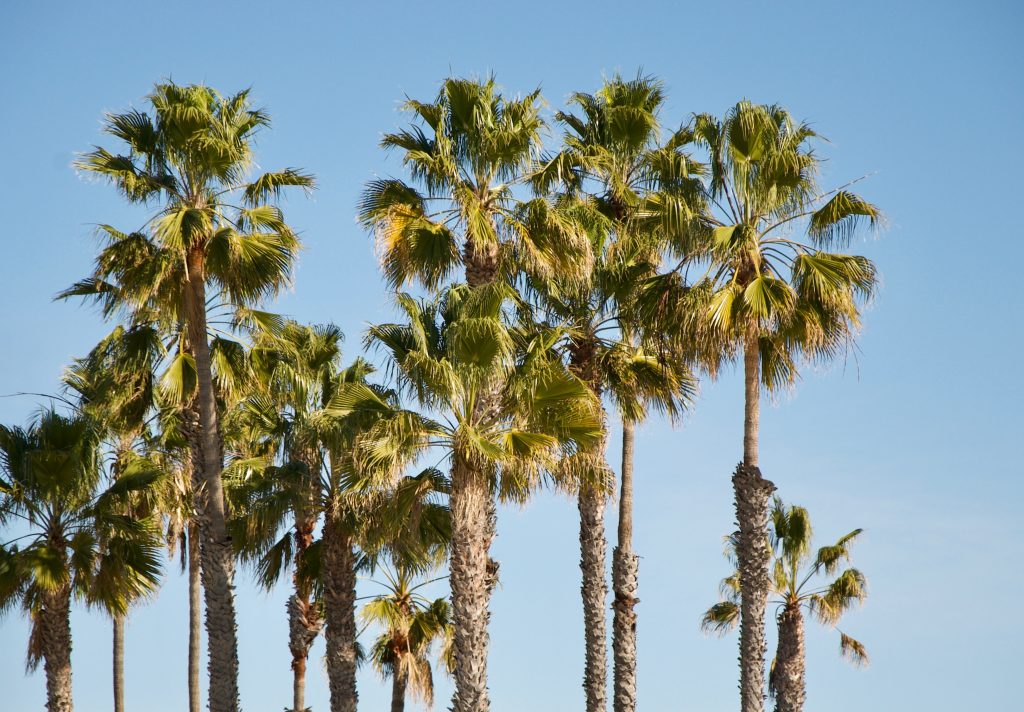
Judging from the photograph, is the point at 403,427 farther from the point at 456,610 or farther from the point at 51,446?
the point at 51,446

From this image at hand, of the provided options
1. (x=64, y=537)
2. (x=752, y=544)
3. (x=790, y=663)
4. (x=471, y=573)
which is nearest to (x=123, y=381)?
(x=64, y=537)

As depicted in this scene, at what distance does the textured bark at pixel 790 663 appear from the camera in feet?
109

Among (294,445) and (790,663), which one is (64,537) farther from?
(790,663)

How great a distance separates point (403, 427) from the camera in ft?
79.1

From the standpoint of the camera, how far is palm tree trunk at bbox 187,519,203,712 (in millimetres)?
34906

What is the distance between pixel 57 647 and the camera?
2819cm

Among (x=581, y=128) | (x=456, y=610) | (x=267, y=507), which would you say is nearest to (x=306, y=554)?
(x=267, y=507)

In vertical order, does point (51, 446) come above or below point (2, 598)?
above

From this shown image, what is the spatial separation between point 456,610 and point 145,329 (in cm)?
818

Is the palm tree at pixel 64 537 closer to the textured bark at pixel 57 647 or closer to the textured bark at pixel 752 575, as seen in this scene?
the textured bark at pixel 57 647

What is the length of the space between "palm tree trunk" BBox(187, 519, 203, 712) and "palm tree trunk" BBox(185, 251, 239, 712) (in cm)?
780

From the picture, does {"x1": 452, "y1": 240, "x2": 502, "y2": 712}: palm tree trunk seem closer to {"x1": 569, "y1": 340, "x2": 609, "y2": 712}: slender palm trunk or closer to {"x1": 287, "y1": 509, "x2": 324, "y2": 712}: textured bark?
{"x1": 569, "y1": 340, "x2": 609, "y2": 712}: slender palm trunk

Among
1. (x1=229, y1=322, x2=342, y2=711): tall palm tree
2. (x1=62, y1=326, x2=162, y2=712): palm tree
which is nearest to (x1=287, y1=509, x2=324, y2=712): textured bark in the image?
(x1=229, y1=322, x2=342, y2=711): tall palm tree

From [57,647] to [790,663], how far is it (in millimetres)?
15257
